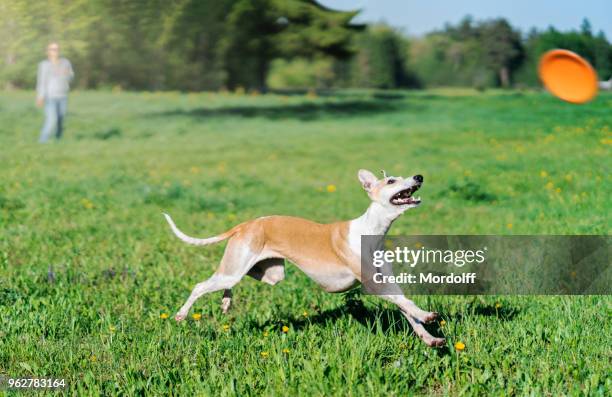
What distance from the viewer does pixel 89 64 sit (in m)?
24.6

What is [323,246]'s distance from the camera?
5156 mm

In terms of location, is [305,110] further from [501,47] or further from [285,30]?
[501,47]

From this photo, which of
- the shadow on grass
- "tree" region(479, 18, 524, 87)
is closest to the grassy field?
the shadow on grass

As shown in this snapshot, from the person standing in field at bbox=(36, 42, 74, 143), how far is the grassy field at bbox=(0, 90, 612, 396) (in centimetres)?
40

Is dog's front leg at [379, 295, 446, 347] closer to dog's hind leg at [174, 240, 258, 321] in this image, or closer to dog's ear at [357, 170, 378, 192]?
dog's ear at [357, 170, 378, 192]

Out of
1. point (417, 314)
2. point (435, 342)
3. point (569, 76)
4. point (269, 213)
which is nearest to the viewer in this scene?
point (417, 314)

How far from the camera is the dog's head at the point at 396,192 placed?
181 inches

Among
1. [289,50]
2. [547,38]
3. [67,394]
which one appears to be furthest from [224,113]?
[67,394]

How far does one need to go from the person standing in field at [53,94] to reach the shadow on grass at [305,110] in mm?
3219

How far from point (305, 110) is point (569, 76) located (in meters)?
16.0

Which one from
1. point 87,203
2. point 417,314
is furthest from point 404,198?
point 87,203

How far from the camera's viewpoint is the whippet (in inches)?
186

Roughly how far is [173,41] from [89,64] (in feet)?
8.77

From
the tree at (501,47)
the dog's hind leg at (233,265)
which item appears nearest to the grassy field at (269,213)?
the dog's hind leg at (233,265)
